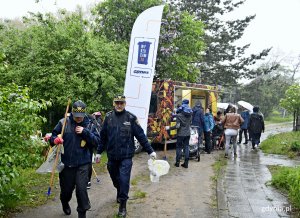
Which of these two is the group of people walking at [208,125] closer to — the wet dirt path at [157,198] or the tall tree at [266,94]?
the wet dirt path at [157,198]

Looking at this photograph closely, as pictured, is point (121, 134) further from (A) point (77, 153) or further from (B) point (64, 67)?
(B) point (64, 67)

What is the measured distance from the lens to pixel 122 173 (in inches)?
221

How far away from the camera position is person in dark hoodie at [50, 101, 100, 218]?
506 cm

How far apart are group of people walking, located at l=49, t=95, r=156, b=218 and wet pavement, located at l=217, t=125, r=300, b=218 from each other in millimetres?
1771

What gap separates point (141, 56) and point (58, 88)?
2.98m

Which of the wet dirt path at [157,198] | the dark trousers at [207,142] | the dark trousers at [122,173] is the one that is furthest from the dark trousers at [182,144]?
the dark trousers at [122,173]

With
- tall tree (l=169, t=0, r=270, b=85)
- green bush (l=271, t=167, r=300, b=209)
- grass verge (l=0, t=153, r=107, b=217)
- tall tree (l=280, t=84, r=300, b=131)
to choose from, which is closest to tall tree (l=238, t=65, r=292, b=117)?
tall tree (l=169, t=0, r=270, b=85)

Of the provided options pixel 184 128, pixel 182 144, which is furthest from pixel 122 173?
pixel 182 144

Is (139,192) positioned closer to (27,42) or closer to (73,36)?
(73,36)

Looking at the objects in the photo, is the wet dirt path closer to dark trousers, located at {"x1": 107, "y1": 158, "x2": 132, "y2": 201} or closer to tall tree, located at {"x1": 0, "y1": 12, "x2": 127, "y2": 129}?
dark trousers, located at {"x1": 107, "y1": 158, "x2": 132, "y2": 201}

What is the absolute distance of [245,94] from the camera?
42469mm

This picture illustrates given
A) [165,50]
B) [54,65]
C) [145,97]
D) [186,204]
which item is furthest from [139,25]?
[165,50]

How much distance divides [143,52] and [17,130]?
5.37 metres

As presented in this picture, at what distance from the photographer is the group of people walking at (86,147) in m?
5.12
